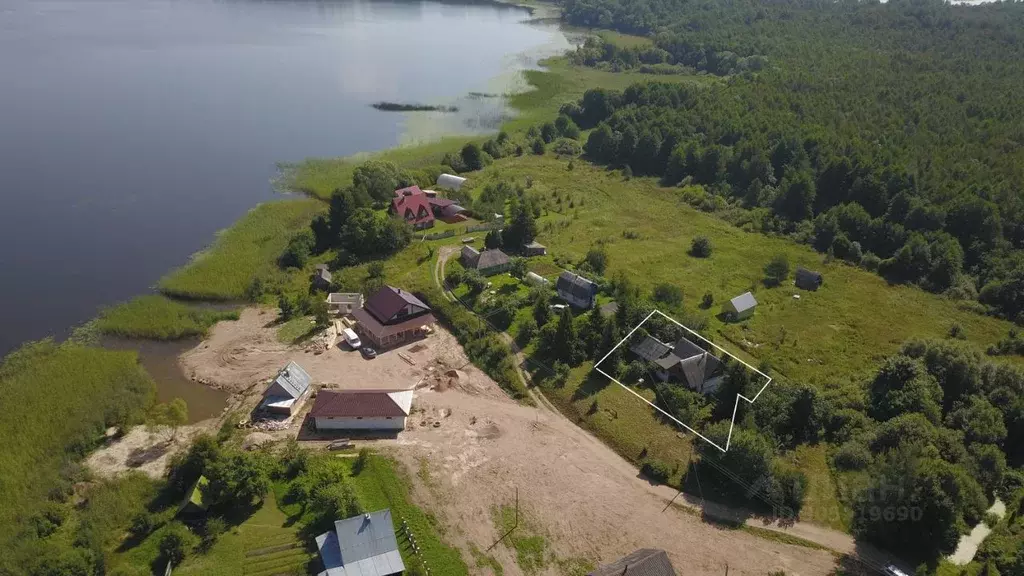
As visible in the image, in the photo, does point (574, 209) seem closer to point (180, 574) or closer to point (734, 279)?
point (734, 279)

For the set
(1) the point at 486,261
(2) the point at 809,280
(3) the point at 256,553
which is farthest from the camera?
(2) the point at 809,280

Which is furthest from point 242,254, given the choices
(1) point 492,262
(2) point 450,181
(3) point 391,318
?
(2) point 450,181

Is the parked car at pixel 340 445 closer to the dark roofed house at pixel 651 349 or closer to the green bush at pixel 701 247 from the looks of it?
the dark roofed house at pixel 651 349

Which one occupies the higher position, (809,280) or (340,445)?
(809,280)

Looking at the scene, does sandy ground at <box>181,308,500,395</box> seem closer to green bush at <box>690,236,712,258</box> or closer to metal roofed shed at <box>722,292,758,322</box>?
metal roofed shed at <box>722,292,758,322</box>

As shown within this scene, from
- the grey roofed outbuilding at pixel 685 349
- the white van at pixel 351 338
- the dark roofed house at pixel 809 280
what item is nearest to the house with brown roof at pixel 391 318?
the white van at pixel 351 338

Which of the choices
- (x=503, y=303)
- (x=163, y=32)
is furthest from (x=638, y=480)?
(x=163, y=32)

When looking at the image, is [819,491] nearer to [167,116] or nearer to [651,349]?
[651,349]
